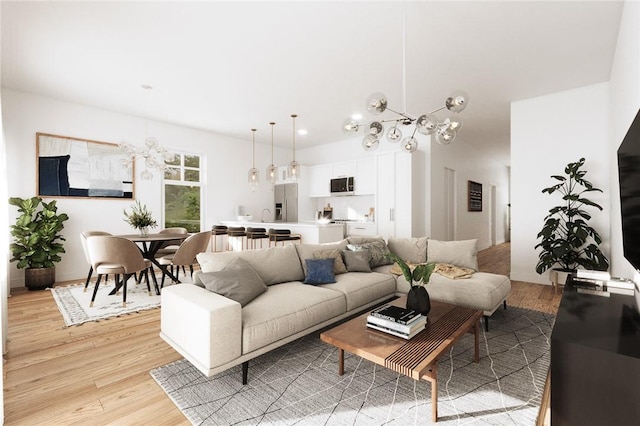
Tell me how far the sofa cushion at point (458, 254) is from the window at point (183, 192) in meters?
A: 5.20

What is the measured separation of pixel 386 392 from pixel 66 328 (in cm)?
320

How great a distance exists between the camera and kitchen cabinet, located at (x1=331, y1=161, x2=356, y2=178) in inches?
281

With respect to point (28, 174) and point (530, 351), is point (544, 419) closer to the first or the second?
point (530, 351)

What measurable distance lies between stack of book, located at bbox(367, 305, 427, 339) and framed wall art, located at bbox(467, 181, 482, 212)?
23.1ft

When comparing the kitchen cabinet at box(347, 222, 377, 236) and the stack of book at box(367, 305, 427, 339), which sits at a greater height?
the kitchen cabinet at box(347, 222, 377, 236)

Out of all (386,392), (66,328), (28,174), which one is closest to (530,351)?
(386,392)

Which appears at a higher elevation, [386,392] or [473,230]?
[473,230]

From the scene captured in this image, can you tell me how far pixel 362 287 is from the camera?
3156 millimetres

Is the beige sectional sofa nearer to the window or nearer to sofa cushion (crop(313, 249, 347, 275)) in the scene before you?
sofa cushion (crop(313, 249, 347, 275))

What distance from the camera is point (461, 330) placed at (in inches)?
84.0

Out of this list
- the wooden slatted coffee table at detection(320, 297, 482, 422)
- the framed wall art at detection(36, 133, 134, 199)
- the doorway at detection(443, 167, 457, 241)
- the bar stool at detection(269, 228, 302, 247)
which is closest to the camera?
the wooden slatted coffee table at detection(320, 297, 482, 422)

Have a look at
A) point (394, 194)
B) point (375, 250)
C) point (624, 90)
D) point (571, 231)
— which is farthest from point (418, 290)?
point (394, 194)

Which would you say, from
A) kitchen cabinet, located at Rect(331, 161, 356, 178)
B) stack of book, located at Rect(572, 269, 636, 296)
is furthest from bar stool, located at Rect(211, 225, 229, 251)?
stack of book, located at Rect(572, 269, 636, 296)

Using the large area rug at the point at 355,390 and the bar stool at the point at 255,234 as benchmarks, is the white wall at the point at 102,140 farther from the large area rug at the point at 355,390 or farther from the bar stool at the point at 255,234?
the large area rug at the point at 355,390
